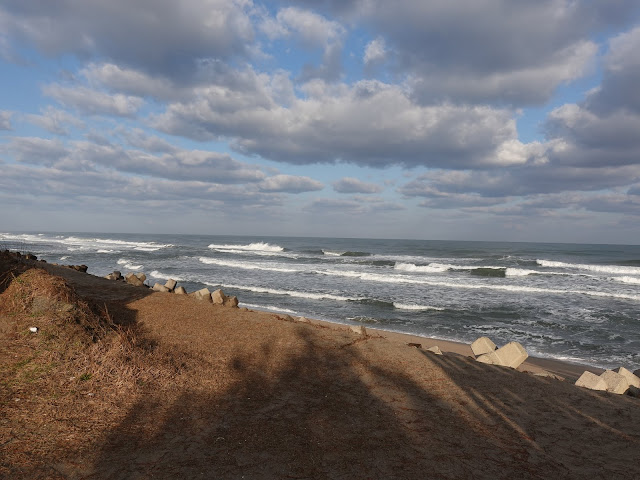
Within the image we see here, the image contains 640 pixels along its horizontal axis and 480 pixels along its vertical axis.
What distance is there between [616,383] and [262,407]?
22.0 ft

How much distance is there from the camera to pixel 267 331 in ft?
26.9

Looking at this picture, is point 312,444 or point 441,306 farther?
point 441,306

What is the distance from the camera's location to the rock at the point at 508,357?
8320mm

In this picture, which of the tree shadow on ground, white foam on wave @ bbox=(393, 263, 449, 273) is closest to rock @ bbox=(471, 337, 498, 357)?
the tree shadow on ground

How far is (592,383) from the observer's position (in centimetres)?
736

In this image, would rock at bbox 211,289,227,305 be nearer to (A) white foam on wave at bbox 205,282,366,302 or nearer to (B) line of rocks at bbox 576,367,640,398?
(B) line of rocks at bbox 576,367,640,398

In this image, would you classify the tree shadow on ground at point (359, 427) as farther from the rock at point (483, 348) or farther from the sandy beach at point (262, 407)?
the rock at point (483, 348)

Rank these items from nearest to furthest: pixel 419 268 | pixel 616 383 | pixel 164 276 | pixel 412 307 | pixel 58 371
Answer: pixel 58 371 < pixel 616 383 < pixel 412 307 < pixel 164 276 < pixel 419 268

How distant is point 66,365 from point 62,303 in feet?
4.64

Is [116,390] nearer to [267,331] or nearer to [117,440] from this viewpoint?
[117,440]

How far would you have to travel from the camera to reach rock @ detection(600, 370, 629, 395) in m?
7.22

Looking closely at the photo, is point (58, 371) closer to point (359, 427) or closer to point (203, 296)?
point (359, 427)

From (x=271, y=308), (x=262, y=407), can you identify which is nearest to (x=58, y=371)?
(x=262, y=407)

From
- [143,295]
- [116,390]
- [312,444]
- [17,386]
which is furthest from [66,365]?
[143,295]
